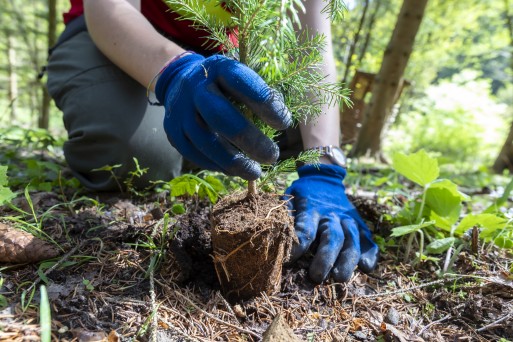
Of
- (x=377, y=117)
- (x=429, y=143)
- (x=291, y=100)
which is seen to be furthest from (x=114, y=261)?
(x=429, y=143)

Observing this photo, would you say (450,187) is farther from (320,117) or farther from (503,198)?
(320,117)

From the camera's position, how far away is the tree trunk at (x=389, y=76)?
12.7ft

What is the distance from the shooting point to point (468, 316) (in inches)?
51.5

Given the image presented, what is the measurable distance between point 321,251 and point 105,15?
5.25 ft

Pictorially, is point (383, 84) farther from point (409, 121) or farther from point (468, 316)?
point (409, 121)

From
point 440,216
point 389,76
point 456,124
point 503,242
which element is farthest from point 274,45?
point 456,124

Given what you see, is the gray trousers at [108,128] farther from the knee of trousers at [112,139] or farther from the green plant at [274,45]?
the green plant at [274,45]

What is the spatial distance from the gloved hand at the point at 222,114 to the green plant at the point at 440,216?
86cm

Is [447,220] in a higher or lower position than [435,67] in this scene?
lower

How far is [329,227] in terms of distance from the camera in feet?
4.99

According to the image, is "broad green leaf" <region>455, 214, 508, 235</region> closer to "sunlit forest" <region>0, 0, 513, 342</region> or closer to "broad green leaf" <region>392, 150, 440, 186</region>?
"sunlit forest" <region>0, 0, 513, 342</region>

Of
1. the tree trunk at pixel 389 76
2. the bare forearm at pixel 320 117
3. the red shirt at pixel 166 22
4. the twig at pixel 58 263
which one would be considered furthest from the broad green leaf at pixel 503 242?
the tree trunk at pixel 389 76

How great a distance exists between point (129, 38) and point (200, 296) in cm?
128

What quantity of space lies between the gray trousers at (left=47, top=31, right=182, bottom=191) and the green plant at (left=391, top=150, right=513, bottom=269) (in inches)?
57.2
